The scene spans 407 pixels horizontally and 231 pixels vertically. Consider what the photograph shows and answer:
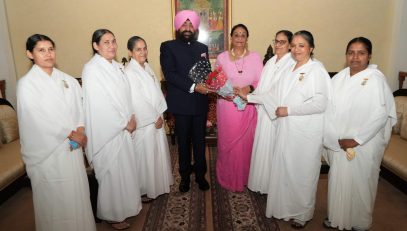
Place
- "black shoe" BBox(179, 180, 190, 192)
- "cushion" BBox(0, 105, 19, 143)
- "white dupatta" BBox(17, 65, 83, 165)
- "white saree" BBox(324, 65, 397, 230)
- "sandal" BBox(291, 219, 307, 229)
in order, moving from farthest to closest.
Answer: "cushion" BBox(0, 105, 19, 143)
"black shoe" BBox(179, 180, 190, 192)
"sandal" BBox(291, 219, 307, 229)
"white saree" BBox(324, 65, 397, 230)
"white dupatta" BBox(17, 65, 83, 165)

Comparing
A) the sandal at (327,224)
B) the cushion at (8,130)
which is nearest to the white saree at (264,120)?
the sandal at (327,224)

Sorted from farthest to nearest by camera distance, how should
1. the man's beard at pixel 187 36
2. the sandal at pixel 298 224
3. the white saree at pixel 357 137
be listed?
1. the man's beard at pixel 187 36
2. the sandal at pixel 298 224
3. the white saree at pixel 357 137

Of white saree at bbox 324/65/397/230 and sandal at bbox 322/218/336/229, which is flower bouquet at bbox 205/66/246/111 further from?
sandal at bbox 322/218/336/229

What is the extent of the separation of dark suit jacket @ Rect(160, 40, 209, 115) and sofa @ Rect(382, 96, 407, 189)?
2516mm

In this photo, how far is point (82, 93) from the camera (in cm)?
267

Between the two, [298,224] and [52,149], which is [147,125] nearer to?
[52,149]

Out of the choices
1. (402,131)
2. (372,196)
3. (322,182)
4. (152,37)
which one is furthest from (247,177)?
(152,37)

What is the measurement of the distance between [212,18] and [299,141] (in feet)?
11.8

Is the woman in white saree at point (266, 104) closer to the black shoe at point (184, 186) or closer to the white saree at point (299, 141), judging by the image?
the white saree at point (299, 141)

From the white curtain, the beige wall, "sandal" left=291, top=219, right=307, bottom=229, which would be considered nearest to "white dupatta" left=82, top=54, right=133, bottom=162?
"sandal" left=291, top=219, right=307, bottom=229

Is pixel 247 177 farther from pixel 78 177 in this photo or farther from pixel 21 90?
pixel 21 90

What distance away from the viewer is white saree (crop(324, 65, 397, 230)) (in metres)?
2.52

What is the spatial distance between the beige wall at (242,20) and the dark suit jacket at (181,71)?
8.25 ft

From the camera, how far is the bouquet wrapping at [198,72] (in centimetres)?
331
